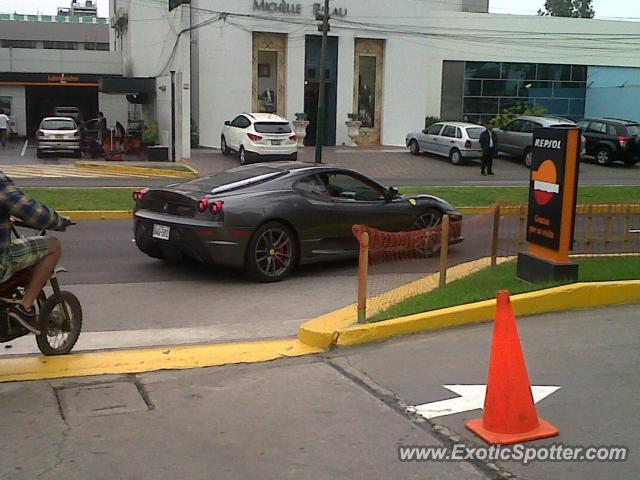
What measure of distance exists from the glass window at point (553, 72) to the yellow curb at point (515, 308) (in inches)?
1445

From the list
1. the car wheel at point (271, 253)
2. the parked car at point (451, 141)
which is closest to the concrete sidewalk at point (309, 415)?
the car wheel at point (271, 253)

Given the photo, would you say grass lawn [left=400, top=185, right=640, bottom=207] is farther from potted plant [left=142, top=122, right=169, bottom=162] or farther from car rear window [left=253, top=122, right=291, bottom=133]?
potted plant [left=142, top=122, right=169, bottom=162]

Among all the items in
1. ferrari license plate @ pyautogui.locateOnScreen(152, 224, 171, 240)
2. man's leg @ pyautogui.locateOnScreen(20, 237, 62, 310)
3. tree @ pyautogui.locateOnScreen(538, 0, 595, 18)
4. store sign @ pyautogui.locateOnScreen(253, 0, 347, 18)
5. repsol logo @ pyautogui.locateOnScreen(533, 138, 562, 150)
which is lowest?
ferrari license plate @ pyautogui.locateOnScreen(152, 224, 171, 240)

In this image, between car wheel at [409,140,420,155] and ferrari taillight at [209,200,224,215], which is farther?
car wheel at [409,140,420,155]

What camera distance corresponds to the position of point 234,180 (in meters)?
9.70

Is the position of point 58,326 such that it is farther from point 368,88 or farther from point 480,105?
point 480,105

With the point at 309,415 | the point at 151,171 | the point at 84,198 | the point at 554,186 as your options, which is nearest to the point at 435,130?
the point at 151,171

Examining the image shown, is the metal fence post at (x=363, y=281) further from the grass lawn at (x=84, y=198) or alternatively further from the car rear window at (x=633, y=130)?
the car rear window at (x=633, y=130)

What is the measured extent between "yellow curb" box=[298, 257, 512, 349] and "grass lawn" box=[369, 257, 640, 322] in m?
0.20

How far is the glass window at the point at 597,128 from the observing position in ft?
100.0

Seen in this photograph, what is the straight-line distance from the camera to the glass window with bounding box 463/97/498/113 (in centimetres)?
4156

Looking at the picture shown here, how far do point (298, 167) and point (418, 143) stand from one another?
22519 mm

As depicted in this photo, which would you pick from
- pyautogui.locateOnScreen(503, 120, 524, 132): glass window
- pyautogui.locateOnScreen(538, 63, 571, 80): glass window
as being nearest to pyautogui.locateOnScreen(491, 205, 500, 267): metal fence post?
pyautogui.locateOnScreen(503, 120, 524, 132): glass window

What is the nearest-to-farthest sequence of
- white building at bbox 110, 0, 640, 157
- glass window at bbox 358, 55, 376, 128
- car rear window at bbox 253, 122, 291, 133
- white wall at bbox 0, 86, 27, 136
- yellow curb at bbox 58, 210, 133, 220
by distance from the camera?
yellow curb at bbox 58, 210, 133, 220 → car rear window at bbox 253, 122, 291, 133 → white building at bbox 110, 0, 640, 157 → glass window at bbox 358, 55, 376, 128 → white wall at bbox 0, 86, 27, 136
